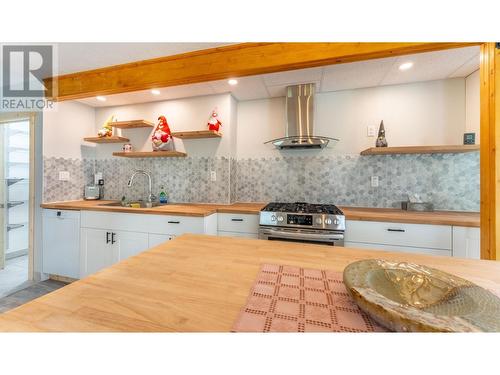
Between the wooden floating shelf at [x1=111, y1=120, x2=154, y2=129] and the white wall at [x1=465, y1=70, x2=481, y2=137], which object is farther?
the wooden floating shelf at [x1=111, y1=120, x2=154, y2=129]

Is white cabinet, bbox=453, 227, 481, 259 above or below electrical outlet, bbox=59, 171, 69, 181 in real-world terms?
below

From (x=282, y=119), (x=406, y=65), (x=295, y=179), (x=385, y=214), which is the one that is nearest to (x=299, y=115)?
(x=282, y=119)

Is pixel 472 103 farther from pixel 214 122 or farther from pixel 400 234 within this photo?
pixel 214 122

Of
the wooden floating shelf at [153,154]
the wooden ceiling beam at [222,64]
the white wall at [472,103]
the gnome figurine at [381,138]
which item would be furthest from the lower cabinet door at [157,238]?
the white wall at [472,103]

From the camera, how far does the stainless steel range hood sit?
2.37 metres

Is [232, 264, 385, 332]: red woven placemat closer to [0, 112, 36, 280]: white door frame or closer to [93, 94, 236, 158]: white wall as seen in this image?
[93, 94, 236, 158]: white wall

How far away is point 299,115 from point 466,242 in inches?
73.1

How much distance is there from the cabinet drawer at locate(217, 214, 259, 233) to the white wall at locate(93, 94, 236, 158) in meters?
0.84

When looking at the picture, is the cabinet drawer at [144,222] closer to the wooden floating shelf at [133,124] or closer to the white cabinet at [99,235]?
the white cabinet at [99,235]

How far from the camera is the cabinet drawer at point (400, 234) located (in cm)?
168

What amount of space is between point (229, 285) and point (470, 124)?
284 cm

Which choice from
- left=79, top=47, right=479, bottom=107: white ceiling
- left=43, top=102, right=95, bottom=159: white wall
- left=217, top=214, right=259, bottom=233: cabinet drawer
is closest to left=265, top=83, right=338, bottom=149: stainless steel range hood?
left=79, top=47, right=479, bottom=107: white ceiling

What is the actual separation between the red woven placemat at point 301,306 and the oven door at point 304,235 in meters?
1.20

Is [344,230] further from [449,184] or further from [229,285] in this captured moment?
[229,285]
